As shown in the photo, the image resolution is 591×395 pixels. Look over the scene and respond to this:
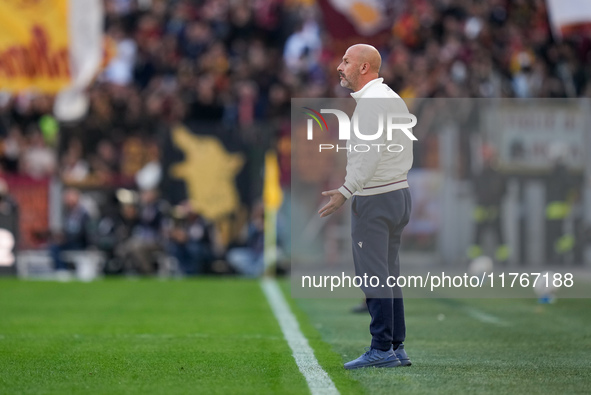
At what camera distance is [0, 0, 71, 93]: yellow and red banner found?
18734mm

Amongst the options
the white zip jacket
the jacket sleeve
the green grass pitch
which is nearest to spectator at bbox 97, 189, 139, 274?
the green grass pitch

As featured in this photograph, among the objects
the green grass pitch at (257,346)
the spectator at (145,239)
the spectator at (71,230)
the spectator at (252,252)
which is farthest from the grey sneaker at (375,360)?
the spectator at (71,230)

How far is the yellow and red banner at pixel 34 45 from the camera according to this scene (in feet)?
61.5

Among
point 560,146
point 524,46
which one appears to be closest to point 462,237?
point 560,146

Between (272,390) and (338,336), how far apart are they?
308cm

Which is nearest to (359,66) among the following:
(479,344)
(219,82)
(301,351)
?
(301,351)

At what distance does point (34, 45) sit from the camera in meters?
18.8

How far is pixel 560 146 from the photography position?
18281mm

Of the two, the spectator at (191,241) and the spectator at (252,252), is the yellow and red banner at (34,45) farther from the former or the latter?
the spectator at (252,252)

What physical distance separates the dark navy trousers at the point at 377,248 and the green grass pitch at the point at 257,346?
0.28m

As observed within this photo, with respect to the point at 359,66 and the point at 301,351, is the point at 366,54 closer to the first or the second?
the point at 359,66

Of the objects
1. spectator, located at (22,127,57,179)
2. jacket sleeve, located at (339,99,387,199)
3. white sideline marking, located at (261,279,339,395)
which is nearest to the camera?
white sideline marking, located at (261,279,339,395)

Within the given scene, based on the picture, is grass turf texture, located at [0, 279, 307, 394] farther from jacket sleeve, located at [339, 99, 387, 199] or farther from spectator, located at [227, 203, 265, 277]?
spectator, located at [227, 203, 265, 277]

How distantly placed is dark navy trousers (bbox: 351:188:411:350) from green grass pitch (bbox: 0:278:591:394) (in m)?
0.28
